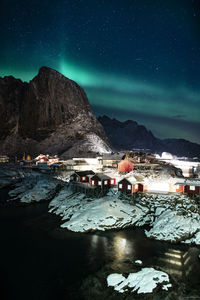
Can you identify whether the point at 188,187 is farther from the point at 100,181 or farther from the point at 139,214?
the point at 100,181

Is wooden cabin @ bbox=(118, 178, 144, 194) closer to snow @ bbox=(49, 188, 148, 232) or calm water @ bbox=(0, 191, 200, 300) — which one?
snow @ bbox=(49, 188, 148, 232)

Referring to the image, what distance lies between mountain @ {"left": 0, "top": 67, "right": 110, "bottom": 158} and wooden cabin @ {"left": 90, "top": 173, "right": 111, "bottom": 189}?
8583cm

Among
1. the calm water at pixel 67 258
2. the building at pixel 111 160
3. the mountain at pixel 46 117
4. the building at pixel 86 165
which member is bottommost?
the calm water at pixel 67 258

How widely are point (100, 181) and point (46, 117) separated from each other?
400 ft

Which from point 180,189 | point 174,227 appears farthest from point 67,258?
point 180,189

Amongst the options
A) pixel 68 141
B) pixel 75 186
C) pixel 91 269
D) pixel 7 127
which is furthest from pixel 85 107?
pixel 91 269

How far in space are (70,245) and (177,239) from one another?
1263 cm

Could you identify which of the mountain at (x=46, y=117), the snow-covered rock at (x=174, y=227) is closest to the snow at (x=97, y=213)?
the snow-covered rock at (x=174, y=227)

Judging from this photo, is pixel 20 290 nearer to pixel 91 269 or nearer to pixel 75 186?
pixel 91 269

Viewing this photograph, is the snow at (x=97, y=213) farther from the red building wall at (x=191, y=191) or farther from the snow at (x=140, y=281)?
the snow at (x=140, y=281)

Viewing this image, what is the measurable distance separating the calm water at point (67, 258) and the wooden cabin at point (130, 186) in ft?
32.0

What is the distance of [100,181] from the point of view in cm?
4356

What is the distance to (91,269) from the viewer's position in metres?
20.9

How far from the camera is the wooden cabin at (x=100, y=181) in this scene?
4322cm
